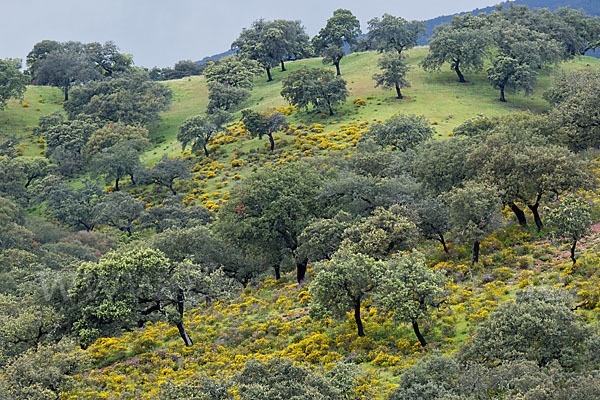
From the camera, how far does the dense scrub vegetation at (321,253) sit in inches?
971

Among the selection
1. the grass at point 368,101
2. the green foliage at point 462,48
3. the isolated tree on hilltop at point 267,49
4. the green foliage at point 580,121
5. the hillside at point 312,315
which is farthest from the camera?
the isolated tree on hilltop at point 267,49

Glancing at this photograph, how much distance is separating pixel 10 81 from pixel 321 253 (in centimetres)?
9823

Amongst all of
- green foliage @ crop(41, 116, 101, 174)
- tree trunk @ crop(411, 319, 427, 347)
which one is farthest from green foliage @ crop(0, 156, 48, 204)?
tree trunk @ crop(411, 319, 427, 347)

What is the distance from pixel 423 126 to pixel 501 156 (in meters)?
29.6

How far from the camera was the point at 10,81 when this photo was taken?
111 m

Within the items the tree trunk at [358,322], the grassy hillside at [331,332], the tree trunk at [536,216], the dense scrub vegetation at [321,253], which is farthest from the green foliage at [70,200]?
the tree trunk at [536,216]

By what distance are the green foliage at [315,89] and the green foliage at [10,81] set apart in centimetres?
6116

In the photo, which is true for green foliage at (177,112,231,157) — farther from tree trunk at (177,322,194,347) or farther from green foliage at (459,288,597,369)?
green foliage at (459,288,597,369)

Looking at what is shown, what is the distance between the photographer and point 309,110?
99500mm

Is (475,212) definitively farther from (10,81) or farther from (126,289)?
(10,81)

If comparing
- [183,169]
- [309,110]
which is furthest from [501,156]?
[309,110]

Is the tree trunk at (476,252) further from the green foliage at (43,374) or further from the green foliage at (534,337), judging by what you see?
the green foliage at (43,374)

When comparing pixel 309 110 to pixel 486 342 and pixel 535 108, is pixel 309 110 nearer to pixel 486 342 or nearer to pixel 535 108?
pixel 535 108

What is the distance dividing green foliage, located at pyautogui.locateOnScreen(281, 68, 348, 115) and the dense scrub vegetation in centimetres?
36
